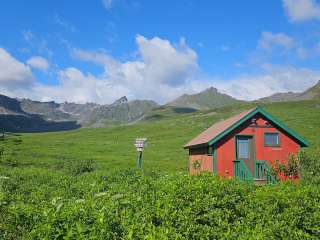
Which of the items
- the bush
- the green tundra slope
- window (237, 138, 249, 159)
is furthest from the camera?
the green tundra slope

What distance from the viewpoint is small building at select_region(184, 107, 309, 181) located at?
29.7m

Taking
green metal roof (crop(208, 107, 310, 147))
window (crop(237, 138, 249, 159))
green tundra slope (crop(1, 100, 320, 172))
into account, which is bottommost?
green tundra slope (crop(1, 100, 320, 172))

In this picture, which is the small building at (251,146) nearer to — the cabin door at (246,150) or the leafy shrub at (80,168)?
the cabin door at (246,150)

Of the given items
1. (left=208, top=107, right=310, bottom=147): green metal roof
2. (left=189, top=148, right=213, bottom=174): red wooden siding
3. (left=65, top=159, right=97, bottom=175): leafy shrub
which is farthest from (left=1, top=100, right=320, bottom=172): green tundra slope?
(left=208, top=107, right=310, bottom=147): green metal roof

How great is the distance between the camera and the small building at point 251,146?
29656mm

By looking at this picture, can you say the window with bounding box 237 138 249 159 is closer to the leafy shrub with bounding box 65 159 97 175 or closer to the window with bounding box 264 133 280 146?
the window with bounding box 264 133 280 146

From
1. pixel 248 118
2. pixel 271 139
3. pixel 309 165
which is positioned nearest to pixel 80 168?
pixel 248 118

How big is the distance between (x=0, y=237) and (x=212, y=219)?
5.46m

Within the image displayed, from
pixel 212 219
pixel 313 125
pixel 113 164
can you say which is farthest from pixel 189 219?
pixel 313 125

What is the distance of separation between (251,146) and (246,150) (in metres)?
0.49

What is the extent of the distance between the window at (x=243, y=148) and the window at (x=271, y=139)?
158 cm

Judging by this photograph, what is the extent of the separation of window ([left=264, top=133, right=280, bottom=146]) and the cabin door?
121 cm

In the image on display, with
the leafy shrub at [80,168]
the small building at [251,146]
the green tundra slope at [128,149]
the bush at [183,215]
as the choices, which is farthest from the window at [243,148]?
the bush at [183,215]

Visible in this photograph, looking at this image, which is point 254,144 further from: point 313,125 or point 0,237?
point 313,125
